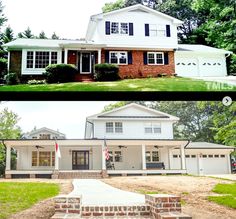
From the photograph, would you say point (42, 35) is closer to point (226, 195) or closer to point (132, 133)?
point (226, 195)

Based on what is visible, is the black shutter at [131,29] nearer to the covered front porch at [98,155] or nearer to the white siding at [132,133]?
the covered front porch at [98,155]

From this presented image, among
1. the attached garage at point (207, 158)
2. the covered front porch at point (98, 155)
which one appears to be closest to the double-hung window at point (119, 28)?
the attached garage at point (207, 158)

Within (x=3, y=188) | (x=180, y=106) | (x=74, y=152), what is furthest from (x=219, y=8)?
(x=74, y=152)

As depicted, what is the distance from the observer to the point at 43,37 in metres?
4.05

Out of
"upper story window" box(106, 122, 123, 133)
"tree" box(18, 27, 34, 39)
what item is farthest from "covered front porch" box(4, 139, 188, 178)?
"tree" box(18, 27, 34, 39)

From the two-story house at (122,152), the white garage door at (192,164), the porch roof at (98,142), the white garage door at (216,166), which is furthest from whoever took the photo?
the porch roof at (98,142)

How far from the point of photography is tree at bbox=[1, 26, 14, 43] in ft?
12.8

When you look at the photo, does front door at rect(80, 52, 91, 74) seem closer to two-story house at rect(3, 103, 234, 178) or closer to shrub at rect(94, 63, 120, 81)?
shrub at rect(94, 63, 120, 81)

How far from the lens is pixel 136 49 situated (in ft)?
13.6

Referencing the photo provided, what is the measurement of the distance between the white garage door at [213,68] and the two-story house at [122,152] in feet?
3.13

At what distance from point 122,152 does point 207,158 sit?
12.4ft

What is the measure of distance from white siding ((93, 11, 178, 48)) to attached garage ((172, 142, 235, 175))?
2029mm

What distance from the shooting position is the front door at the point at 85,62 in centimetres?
397

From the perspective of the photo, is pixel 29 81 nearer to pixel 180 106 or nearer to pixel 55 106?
pixel 55 106
